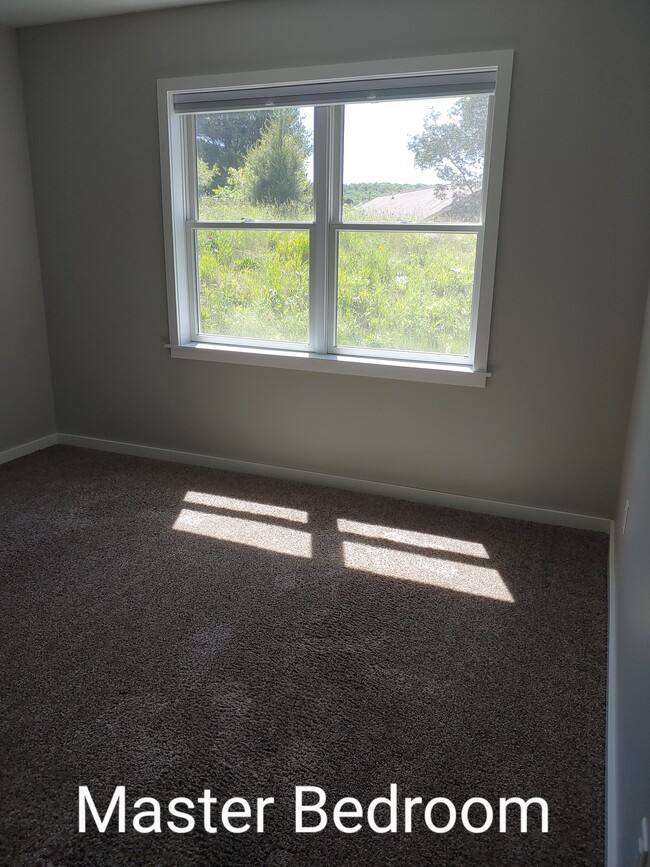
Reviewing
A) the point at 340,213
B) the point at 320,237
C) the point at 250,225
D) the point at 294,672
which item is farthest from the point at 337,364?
the point at 294,672

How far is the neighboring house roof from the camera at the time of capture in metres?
3.18

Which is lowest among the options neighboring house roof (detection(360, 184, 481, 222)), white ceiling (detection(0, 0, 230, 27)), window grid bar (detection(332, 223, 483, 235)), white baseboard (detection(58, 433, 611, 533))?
white baseboard (detection(58, 433, 611, 533))

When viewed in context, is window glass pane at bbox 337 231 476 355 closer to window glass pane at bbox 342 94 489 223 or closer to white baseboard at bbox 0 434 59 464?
window glass pane at bbox 342 94 489 223

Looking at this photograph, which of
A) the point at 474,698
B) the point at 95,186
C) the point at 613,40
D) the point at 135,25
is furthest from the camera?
the point at 95,186

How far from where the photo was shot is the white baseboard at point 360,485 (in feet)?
10.9

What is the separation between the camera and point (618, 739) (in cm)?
172

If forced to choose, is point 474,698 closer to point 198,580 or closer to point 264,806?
point 264,806

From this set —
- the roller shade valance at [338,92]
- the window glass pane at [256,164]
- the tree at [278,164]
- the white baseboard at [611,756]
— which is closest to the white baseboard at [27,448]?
the window glass pane at [256,164]

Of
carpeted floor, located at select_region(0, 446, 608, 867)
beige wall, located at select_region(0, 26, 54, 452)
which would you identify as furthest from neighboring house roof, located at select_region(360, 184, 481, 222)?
beige wall, located at select_region(0, 26, 54, 452)

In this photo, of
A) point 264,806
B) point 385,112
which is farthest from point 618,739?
point 385,112

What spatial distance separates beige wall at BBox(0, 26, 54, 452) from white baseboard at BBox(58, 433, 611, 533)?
1.16 ft

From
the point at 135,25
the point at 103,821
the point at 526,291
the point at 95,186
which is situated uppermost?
the point at 135,25

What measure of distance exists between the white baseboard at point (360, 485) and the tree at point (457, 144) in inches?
64.6

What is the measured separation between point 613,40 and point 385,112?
1.07m
